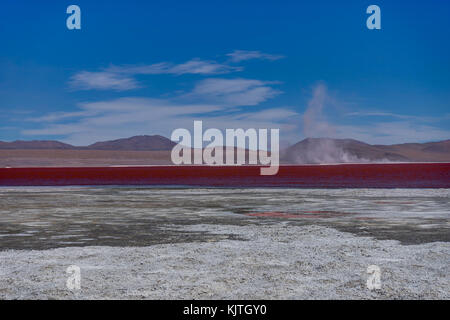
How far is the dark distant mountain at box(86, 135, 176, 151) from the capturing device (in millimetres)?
164250

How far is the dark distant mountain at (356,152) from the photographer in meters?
106

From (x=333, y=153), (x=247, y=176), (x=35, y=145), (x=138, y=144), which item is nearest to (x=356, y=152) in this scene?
(x=333, y=153)

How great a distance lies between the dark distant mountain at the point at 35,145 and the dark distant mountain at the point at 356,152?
267 ft

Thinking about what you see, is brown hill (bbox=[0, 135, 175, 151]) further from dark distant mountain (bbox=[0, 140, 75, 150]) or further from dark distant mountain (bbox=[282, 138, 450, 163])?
dark distant mountain (bbox=[282, 138, 450, 163])

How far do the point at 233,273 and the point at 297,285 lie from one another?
81cm

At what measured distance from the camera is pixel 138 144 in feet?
556

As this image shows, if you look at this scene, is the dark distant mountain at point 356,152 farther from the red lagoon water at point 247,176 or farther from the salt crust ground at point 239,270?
the salt crust ground at point 239,270

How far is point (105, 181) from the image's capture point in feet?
87.0

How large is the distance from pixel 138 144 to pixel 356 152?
253 ft

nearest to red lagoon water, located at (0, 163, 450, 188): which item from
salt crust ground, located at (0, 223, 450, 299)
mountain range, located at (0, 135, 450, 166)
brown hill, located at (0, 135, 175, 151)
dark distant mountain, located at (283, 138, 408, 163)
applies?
salt crust ground, located at (0, 223, 450, 299)

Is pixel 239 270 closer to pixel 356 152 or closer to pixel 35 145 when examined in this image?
pixel 356 152
